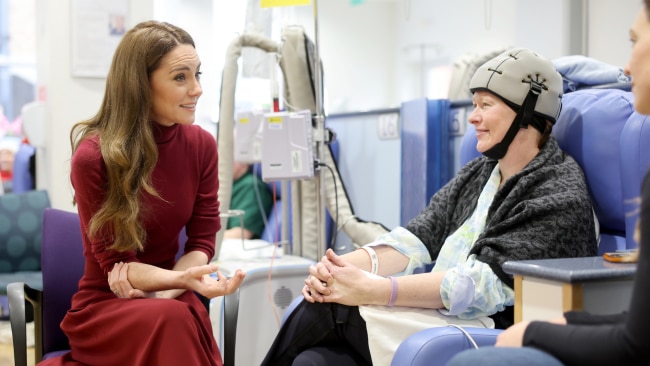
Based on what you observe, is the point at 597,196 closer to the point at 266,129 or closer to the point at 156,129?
the point at 156,129

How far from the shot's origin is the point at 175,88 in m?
1.98

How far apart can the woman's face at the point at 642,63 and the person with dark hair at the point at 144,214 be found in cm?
104

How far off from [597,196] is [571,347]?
2.94 ft

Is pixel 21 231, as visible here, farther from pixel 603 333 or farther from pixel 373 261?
pixel 603 333

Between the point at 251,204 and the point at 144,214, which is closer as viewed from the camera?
the point at 144,214

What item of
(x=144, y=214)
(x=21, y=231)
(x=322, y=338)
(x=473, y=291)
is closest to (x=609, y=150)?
(x=473, y=291)

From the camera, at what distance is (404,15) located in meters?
8.38

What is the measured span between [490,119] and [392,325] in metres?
0.60

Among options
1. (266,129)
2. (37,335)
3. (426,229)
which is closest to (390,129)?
(266,129)

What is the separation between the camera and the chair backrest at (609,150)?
1.77m

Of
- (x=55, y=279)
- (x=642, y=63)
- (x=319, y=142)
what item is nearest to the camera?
(x=642, y=63)

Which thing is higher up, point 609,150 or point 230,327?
point 609,150

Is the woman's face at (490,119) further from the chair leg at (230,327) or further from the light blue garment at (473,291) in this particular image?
the chair leg at (230,327)

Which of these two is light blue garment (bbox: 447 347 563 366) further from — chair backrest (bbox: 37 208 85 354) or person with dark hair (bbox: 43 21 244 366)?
chair backrest (bbox: 37 208 85 354)
